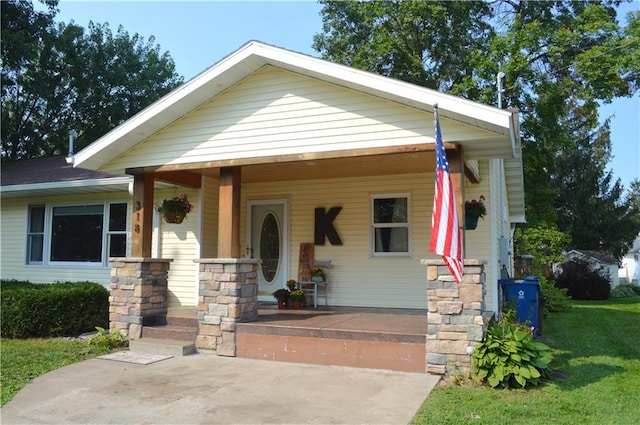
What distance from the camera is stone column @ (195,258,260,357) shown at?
663cm

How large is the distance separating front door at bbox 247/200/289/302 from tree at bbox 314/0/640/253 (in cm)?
953

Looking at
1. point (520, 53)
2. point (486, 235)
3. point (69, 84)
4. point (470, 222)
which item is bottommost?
point (486, 235)

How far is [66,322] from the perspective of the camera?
27.0ft

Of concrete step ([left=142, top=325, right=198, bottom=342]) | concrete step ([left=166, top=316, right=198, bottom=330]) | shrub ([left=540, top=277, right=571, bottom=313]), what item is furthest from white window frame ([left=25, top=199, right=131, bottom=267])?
shrub ([left=540, top=277, right=571, bottom=313])

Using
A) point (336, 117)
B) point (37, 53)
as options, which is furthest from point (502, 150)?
point (37, 53)

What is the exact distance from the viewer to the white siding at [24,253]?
1041 cm

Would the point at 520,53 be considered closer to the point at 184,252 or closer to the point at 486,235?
the point at 486,235

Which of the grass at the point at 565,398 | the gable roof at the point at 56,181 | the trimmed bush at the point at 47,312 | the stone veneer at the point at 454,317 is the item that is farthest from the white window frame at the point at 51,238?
the grass at the point at 565,398

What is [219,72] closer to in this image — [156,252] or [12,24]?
[156,252]

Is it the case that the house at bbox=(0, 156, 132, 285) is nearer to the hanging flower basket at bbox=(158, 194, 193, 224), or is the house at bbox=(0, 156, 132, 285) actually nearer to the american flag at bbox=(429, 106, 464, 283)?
the hanging flower basket at bbox=(158, 194, 193, 224)

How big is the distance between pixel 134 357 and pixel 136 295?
110 cm

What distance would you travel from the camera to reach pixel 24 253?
11.2 m

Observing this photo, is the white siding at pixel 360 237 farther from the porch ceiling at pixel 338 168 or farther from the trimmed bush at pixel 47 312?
the trimmed bush at pixel 47 312

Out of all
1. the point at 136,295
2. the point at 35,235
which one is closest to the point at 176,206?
the point at 136,295
